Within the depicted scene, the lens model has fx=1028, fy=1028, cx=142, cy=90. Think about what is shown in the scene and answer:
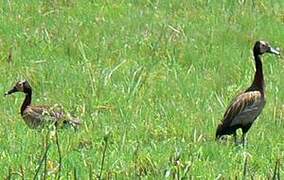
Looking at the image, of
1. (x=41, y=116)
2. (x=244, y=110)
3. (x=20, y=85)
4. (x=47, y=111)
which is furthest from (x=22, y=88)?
(x=244, y=110)

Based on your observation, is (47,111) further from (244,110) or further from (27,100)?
(244,110)

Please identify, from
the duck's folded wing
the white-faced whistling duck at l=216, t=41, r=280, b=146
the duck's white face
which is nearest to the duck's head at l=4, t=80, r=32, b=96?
the duck's white face

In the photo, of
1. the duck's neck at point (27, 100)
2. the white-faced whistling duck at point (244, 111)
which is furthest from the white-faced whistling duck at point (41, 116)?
the white-faced whistling duck at point (244, 111)

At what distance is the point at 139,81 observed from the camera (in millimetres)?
10062

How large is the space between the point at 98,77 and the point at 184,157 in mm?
2807

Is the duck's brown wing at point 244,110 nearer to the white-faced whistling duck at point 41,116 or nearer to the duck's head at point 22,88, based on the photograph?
the white-faced whistling duck at point 41,116

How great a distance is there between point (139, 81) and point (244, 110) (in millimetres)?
1701

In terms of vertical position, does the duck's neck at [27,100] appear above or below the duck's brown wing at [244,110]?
below

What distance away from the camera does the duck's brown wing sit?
8.53 metres

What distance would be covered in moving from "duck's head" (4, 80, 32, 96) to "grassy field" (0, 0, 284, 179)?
0.41 ft

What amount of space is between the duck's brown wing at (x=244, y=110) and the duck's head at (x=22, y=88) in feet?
6.24

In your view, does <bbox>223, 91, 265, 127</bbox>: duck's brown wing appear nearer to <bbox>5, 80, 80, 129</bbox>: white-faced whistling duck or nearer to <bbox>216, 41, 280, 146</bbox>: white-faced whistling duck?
<bbox>216, 41, 280, 146</bbox>: white-faced whistling duck

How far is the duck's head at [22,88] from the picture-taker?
9398 mm

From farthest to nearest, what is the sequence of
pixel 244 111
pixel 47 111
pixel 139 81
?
pixel 139 81, pixel 244 111, pixel 47 111
